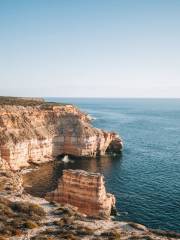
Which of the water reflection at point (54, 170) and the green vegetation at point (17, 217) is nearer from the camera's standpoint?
the green vegetation at point (17, 217)

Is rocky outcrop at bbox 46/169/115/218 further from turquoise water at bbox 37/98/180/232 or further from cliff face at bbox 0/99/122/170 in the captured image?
cliff face at bbox 0/99/122/170

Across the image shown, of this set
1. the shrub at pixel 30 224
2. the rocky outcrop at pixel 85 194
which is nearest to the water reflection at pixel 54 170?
the rocky outcrop at pixel 85 194

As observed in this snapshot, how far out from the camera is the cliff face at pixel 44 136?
73688 mm

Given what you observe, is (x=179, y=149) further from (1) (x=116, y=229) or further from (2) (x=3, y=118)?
(1) (x=116, y=229)

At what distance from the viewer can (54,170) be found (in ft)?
240

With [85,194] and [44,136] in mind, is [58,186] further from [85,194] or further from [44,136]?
[44,136]

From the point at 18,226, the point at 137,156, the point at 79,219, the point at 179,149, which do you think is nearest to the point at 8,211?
the point at 18,226

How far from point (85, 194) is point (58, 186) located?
4.30m

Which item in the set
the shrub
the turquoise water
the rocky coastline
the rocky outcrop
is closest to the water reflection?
the turquoise water

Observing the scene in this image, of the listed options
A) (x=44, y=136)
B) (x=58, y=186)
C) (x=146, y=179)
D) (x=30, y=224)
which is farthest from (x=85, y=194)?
(x=44, y=136)

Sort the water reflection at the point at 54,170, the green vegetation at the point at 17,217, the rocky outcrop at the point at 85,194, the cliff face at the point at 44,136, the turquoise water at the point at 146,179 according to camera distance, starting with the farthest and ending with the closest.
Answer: the cliff face at the point at 44,136 < the water reflection at the point at 54,170 < the turquoise water at the point at 146,179 < the rocky outcrop at the point at 85,194 < the green vegetation at the point at 17,217

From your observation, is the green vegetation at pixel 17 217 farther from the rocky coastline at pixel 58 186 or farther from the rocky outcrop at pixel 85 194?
the rocky outcrop at pixel 85 194

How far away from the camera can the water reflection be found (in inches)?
2379

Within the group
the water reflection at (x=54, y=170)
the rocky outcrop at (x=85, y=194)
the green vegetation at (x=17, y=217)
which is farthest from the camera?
the water reflection at (x=54, y=170)
